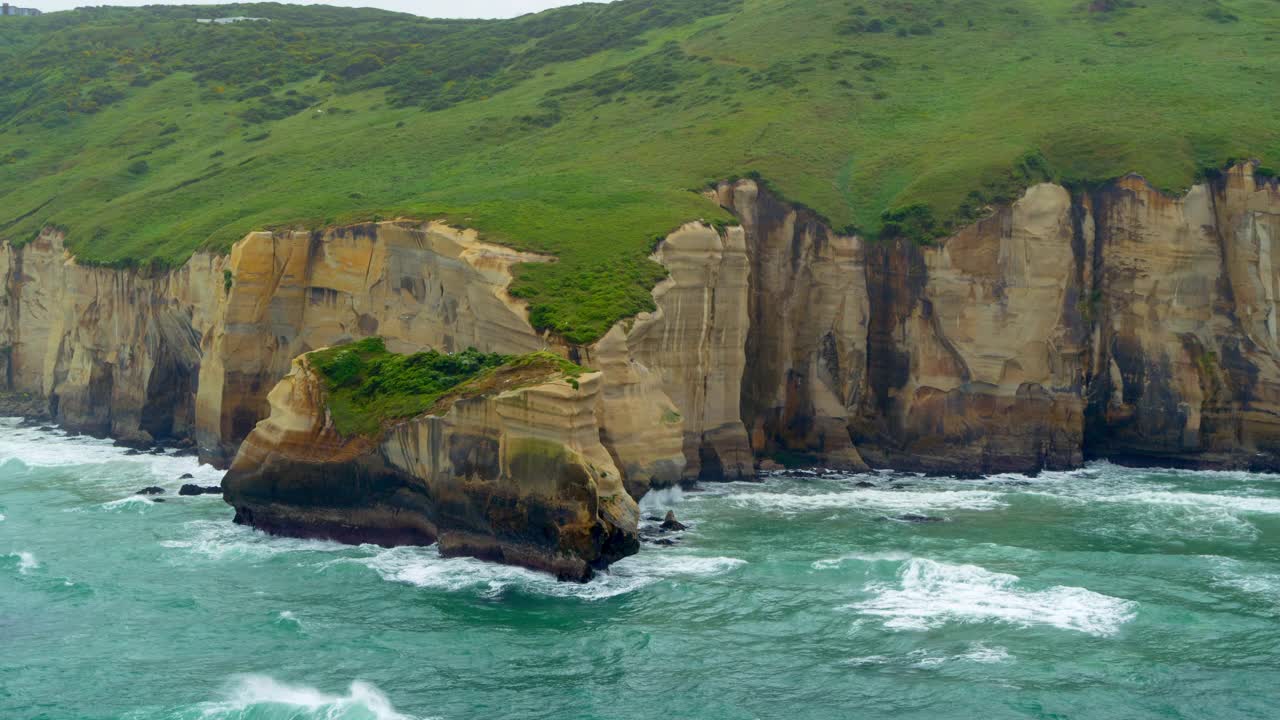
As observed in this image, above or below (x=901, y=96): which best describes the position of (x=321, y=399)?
below

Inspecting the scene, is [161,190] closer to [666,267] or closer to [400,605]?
[666,267]

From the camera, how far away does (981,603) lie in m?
42.3

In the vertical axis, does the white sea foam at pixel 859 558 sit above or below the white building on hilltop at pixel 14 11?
below

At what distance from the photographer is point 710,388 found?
62312 mm

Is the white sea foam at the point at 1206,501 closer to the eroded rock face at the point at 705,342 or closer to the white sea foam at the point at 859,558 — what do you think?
the white sea foam at the point at 859,558

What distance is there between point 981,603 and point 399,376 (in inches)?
938

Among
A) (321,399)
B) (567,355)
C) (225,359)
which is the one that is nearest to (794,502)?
(567,355)

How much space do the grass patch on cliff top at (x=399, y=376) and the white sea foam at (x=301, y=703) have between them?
14.7 metres

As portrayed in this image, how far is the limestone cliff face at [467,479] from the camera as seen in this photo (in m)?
46.0

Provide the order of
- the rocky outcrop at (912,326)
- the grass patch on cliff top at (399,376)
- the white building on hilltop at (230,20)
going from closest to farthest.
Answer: the grass patch on cliff top at (399,376)
the rocky outcrop at (912,326)
the white building on hilltop at (230,20)

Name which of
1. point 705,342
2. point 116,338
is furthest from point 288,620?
point 116,338

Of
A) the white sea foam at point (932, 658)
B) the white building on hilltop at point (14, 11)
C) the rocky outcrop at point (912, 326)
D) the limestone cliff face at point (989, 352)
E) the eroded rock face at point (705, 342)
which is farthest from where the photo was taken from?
the white building on hilltop at point (14, 11)

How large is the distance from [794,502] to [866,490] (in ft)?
14.7

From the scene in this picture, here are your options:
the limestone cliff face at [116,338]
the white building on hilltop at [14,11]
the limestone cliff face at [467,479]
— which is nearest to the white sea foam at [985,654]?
the limestone cliff face at [467,479]
